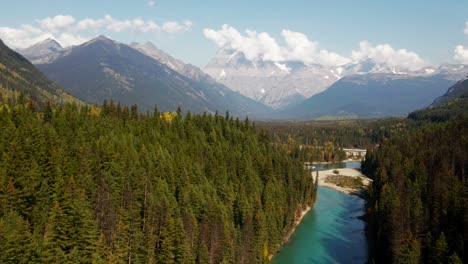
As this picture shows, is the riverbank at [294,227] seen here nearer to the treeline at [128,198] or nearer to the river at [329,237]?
the river at [329,237]

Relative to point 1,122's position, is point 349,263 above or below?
below

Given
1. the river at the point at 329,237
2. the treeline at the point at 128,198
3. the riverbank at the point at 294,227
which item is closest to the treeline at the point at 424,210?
the river at the point at 329,237

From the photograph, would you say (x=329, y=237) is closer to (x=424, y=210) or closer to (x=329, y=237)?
(x=329, y=237)

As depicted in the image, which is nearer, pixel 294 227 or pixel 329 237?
pixel 329 237

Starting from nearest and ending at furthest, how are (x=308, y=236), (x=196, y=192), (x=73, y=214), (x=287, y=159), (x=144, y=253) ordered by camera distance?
(x=73, y=214) → (x=144, y=253) → (x=196, y=192) → (x=308, y=236) → (x=287, y=159)

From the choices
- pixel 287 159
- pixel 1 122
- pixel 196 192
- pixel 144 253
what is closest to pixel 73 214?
pixel 144 253

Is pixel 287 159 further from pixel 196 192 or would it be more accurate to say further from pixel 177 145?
pixel 196 192

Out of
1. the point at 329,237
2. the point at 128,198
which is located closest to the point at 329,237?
the point at 329,237
